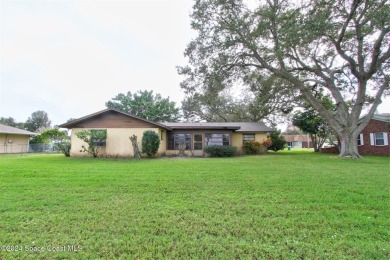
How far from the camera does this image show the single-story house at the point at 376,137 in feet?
58.7

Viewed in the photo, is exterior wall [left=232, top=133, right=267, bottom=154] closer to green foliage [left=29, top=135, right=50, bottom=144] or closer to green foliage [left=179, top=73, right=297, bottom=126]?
green foliage [left=179, top=73, right=297, bottom=126]

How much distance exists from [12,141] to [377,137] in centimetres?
3786

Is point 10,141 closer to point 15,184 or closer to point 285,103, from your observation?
point 15,184

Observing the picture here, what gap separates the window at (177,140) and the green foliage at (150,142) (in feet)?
12.6

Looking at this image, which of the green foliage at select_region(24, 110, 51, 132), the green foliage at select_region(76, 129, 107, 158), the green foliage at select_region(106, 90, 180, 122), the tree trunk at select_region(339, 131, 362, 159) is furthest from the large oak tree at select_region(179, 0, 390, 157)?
the green foliage at select_region(24, 110, 51, 132)

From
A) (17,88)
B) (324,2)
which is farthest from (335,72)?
(17,88)

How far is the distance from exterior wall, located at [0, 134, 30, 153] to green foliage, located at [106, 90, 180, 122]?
43.5ft

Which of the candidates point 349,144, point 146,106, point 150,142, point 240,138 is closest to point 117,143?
point 150,142

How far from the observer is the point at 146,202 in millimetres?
4332

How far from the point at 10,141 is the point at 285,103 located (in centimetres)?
3151

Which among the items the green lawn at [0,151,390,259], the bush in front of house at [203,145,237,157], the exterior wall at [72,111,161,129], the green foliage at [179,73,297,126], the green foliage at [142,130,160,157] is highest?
the green foliage at [179,73,297,126]

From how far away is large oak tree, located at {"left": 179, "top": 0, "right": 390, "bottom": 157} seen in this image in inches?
488

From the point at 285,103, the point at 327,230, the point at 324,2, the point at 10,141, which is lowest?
the point at 327,230

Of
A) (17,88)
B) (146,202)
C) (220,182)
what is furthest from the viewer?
(17,88)
